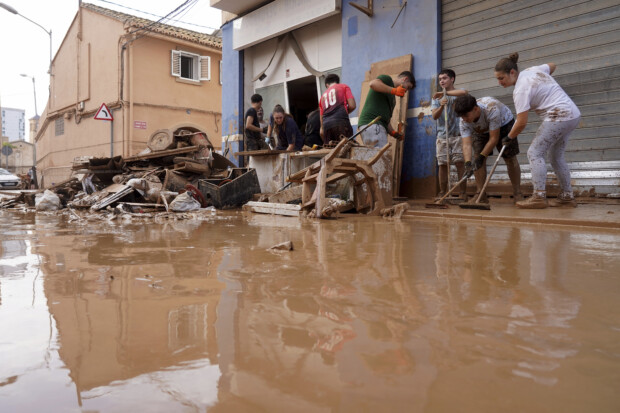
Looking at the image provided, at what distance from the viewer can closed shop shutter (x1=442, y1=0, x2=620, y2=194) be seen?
5.40m

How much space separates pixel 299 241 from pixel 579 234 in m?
2.04

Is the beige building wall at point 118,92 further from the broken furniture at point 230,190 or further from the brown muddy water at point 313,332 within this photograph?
the brown muddy water at point 313,332

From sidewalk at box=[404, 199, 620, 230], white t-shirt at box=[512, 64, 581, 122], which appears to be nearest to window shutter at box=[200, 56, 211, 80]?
sidewalk at box=[404, 199, 620, 230]

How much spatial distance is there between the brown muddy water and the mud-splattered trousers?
2.50 m

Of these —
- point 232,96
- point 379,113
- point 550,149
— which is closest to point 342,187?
point 379,113

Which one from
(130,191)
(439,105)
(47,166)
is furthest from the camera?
(47,166)

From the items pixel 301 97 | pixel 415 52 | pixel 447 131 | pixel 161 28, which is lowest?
pixel 447 131

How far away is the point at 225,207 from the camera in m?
7.08

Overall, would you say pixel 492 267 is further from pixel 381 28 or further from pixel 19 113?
pixel 19 113

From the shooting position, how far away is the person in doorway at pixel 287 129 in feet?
24.4

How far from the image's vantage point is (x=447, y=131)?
5879 mm

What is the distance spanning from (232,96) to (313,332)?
1092 centimetres

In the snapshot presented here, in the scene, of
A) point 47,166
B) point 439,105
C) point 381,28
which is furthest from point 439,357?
point 47,166

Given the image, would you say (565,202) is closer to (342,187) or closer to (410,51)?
(342,187)
